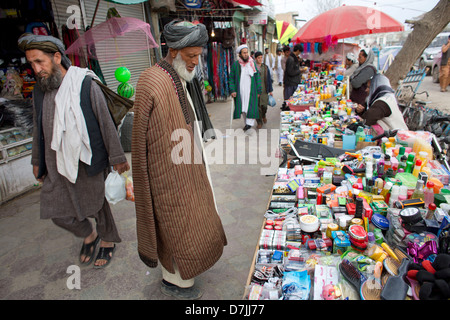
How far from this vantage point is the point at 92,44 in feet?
15.4

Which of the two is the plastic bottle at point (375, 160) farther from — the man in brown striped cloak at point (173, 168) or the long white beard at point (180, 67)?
the long white beard at point (180, 67)

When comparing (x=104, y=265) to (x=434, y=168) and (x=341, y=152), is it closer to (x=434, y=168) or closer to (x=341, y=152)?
(x=341, y=152)

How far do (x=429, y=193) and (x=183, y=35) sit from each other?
1878 mm

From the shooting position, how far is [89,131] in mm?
2271

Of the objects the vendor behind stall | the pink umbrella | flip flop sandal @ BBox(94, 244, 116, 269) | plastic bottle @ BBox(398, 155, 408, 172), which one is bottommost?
flip flop sandal @ BBox(94, 244, 116, 269)

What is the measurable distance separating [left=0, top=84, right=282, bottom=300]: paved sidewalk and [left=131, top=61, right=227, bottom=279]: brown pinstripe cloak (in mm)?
557

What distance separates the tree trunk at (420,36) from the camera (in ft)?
16.5

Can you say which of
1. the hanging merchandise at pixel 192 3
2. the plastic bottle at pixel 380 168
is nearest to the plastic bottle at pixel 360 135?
the plastic bottle at pixel 380 168

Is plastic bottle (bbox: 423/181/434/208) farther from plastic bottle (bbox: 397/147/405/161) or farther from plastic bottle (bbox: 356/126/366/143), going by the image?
plastic bottle (bbox: 356/126/366/143)

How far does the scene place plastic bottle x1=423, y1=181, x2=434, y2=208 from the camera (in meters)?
1.88

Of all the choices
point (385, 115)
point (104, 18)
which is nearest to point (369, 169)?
point (385, 115)

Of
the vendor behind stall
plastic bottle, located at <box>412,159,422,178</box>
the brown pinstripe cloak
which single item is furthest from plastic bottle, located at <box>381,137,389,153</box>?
the brown pinstripe cloak

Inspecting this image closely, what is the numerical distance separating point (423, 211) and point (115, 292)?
2.34 metres

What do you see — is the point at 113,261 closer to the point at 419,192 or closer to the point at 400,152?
the point at 419,192
